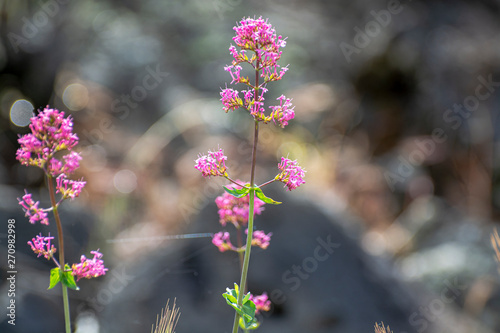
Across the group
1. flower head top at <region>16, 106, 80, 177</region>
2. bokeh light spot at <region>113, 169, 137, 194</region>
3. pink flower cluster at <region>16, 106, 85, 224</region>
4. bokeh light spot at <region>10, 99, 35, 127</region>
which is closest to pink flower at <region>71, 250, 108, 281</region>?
pink flower cluster at <region>16, 106, 85, 224</region>

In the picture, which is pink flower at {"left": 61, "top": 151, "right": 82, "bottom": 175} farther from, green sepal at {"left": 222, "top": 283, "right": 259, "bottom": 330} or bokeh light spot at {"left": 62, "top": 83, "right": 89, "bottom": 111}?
bokeh light spot at {"left": 62, "top": 83, "right": 89, "bottom": 111}

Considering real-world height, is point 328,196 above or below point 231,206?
above

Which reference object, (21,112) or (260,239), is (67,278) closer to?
(260,239)

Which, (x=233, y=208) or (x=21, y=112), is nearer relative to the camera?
(x=233, y=208)

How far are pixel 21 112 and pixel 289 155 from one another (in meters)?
5.24

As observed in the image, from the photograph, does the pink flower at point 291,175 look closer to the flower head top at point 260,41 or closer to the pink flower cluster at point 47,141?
the flower head top at point 260,41

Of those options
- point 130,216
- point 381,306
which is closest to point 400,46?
point 130,216

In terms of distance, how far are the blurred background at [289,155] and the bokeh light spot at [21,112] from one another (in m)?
0.05

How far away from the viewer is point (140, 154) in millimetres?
9242

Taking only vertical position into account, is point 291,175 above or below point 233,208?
below

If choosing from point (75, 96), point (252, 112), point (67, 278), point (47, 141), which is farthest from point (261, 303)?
point (75, 96)

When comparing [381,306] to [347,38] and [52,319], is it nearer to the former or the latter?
[52,319]

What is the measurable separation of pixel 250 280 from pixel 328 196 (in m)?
1.23

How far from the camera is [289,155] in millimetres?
7477
